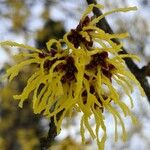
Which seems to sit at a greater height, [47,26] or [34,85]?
[34,85]

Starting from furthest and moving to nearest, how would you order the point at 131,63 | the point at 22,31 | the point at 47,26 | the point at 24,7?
the point at 47,26, the point at 24,7, the point at 22,31, the point at 131,63

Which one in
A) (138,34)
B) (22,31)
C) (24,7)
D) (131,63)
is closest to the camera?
(131,63)

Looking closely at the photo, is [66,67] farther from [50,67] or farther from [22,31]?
[22,31]

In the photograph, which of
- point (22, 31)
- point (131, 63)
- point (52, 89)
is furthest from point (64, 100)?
point (22, 31)

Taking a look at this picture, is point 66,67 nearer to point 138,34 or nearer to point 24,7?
point 138,34

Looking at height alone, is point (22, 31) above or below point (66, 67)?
below

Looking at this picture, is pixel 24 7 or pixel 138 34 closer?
pixel 138 34

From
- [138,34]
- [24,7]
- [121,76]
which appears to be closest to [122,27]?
[138,34]

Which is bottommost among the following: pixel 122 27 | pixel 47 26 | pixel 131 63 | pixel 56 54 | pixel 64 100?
pixel 47 26

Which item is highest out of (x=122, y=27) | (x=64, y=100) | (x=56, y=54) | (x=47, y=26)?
(x=56, y=54)
